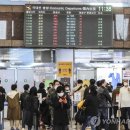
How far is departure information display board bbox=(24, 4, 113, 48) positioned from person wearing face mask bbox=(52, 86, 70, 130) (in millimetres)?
4132

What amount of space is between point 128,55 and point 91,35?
427 centimetres

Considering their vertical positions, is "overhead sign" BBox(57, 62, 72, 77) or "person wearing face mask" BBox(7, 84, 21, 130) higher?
"overhead sign" BBox(57, 62, 72, 77)

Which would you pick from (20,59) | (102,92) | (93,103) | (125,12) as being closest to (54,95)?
(93,103)

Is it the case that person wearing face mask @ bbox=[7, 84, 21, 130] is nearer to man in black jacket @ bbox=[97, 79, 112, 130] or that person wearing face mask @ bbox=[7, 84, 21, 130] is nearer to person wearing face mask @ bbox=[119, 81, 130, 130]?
man in black jacket @ bbox=[97, 79, 112, 130]

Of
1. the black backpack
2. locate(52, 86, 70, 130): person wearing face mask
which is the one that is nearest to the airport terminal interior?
the black backpack

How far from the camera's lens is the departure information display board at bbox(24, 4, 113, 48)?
16.3 meters

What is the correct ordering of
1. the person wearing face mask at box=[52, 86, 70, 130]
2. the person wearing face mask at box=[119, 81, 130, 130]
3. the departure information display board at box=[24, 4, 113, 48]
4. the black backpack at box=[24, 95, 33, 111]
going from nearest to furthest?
the person wearing face mask at box=[52, 86, 70, 130], the black backpack at box=[24, 95, 33, 111], the person wearing face mask at box=[119, 81, 130, 130], the departure information display board at box=[24, 4, 113, 48]

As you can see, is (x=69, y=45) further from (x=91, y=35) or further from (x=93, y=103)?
(x=93, y=103)

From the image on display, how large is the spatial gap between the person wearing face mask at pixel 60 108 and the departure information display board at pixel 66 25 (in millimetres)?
4132

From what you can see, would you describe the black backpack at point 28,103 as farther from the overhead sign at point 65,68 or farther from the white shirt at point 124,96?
the white shirt at point 124,96

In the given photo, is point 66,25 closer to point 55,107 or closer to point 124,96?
point 124,96

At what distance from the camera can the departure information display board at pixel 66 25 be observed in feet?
53.4

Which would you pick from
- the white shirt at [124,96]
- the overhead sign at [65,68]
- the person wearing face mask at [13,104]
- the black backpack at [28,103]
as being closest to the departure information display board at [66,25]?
the overhead sign at [65,68]

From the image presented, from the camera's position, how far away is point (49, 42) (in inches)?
645
